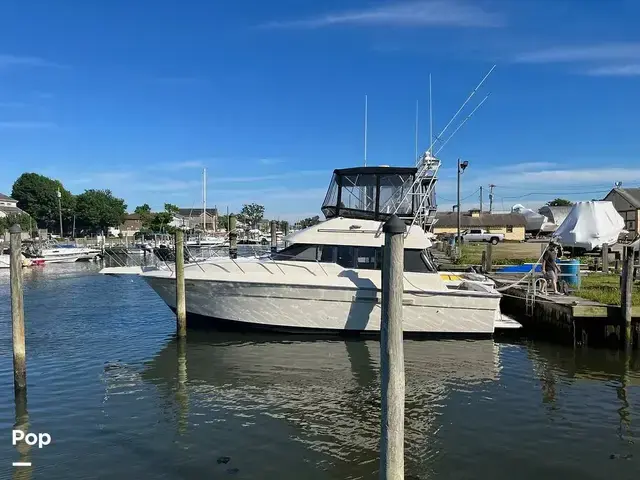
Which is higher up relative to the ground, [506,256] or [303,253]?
[303,253]

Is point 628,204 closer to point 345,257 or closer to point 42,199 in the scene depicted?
point 345,257

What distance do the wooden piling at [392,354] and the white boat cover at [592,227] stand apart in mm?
27157

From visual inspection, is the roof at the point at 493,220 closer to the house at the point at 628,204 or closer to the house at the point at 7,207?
the house at the point at 628,204

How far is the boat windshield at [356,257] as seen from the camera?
553 inches

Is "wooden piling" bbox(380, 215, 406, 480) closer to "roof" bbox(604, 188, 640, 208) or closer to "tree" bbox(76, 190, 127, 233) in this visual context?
"roof" bbox(604, 188, 640, 208)

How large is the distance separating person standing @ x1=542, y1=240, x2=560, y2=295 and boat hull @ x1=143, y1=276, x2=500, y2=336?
10.4 ft

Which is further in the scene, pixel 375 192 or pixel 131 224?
pixel 131 224

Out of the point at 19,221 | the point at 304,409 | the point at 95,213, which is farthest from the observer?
the point at 95,213

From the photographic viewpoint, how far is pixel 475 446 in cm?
761

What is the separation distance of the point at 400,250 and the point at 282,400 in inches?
220

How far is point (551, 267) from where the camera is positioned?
1608 centimetres

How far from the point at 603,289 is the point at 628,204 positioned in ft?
141

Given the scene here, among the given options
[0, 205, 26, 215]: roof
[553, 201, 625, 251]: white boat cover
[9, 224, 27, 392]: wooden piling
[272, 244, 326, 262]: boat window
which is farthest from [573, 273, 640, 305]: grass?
[0, 205, 26, 215]: roof

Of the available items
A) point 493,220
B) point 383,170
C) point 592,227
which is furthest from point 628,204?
point 383,170
